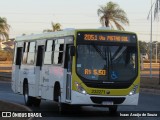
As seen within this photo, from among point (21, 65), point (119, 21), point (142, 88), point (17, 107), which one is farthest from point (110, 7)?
point (17, 107)

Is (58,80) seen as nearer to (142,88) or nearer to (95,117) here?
(95,117)

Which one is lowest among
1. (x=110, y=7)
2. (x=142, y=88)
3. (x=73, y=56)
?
(x=142, y=88)

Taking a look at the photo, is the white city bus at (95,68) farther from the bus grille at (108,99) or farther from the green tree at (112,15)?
the green tree at (112,15)

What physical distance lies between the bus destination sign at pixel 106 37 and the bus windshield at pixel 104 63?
0.23m

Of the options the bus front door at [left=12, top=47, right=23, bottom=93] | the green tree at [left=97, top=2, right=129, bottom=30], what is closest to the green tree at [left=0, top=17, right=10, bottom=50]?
the green tree at [left=97, top=2, right=129, bottom=30]

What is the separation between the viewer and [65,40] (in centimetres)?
1819

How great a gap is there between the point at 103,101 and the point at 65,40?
8.03 ft

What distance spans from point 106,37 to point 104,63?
3.00 ft

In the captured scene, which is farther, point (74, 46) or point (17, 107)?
point (17, 107)

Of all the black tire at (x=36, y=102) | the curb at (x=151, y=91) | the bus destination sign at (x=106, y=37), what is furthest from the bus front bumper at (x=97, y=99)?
the curb at (x=151, y=91)

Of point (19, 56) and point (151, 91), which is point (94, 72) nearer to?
point (19, 56)

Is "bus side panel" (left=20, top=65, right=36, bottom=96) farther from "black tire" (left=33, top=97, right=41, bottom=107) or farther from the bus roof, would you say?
the bus roof

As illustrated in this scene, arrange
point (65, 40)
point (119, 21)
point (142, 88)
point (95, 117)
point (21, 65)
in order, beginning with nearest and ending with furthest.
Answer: point (95, 117), point (65, 40), point (21, 65), point (142, 88), point (119, 21)

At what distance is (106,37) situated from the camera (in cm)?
1786
